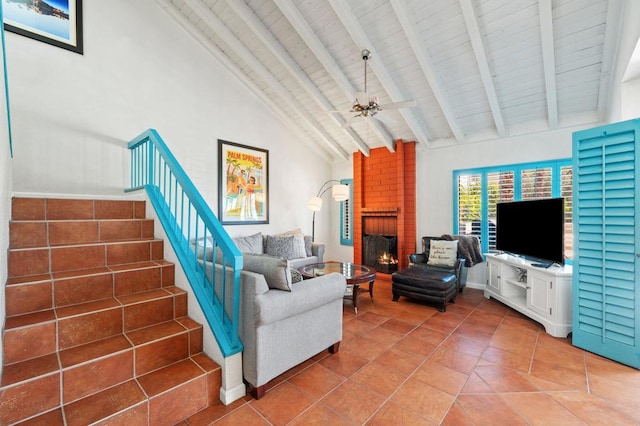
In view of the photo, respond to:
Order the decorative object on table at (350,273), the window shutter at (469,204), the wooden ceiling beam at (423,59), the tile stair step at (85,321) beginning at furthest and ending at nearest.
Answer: the window shutter at (469,204)
the decorative object on table at (350,273)
the wooden ceiling beam at (423,59)
the tile stair step at (85,321)

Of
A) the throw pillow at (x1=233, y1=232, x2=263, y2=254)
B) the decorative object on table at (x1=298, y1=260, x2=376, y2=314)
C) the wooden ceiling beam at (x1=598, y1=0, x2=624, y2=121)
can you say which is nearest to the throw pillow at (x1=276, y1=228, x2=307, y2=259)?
the throw pillow at (x1=233, y1=232, x2=263, y2=254)

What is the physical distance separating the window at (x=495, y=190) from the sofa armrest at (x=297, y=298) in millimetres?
3393

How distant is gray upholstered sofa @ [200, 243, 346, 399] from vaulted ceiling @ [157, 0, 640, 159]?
2.24 m

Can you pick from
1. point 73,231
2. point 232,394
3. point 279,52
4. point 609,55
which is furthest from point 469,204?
point 73,231

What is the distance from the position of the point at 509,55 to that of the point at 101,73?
4981 mm

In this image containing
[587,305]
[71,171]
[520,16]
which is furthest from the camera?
[71,171]

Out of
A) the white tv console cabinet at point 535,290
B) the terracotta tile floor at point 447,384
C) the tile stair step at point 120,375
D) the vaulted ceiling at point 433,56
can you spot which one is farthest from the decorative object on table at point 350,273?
the vaulted ceiling at point 433,56

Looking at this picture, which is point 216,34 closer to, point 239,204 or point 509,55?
point 239,204

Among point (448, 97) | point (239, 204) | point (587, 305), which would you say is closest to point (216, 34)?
point (239, 204)

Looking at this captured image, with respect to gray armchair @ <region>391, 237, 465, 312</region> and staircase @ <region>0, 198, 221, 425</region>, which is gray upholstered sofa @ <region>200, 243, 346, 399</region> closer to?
staircase @ <region>0, 198, 221, 425</region>

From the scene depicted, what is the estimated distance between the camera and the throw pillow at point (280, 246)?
504 cm

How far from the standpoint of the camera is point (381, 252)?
5.84m

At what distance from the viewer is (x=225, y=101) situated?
4797 mm

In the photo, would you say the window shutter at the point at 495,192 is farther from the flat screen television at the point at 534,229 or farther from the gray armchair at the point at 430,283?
the gray armchair at the point at 430,283
